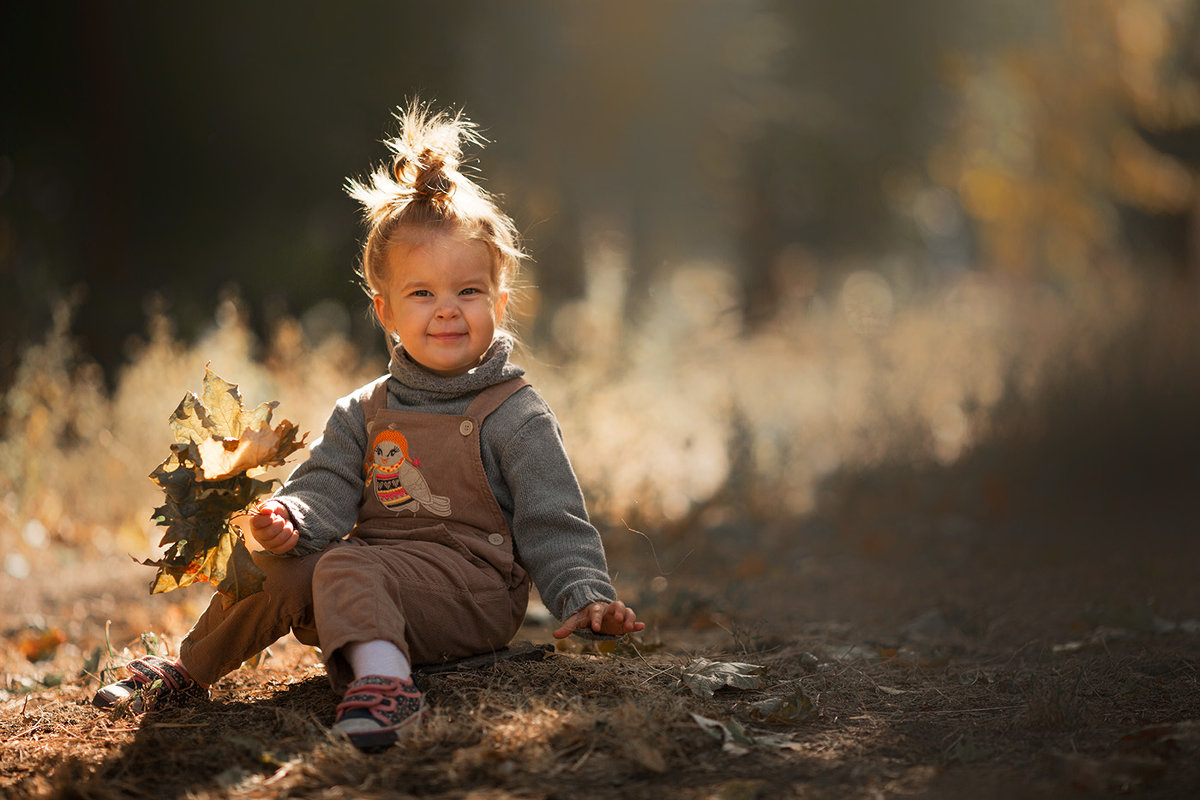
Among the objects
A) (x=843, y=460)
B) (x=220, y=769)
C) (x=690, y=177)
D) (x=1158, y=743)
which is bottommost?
(x=1158, y=743)

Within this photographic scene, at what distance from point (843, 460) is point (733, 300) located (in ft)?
43.4

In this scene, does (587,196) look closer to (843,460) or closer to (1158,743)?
(843,460)

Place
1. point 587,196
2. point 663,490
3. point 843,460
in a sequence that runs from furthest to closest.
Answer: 1. point 587,196
2. point 843,460
3. point 663,490

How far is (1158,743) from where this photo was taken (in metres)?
2.07

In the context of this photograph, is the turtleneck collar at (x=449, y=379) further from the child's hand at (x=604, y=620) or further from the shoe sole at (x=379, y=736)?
the shoe sole at (x=379, y=736)

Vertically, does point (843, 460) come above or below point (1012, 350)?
below

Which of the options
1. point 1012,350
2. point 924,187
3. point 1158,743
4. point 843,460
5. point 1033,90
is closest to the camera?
point 1158,743

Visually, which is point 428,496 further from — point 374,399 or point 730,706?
point 730,706

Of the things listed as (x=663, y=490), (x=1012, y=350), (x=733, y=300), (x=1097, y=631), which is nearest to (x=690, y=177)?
(x=733, y=300)

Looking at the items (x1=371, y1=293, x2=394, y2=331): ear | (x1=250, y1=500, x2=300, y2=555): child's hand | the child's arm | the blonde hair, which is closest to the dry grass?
the child's arm

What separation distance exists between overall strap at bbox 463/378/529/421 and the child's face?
0.34 ft

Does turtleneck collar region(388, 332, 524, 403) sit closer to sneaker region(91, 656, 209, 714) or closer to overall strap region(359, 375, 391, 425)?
overall strap region(359, 375, 391, 425)

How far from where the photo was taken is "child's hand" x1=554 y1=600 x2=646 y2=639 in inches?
98.0

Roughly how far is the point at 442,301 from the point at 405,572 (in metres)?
0.74
